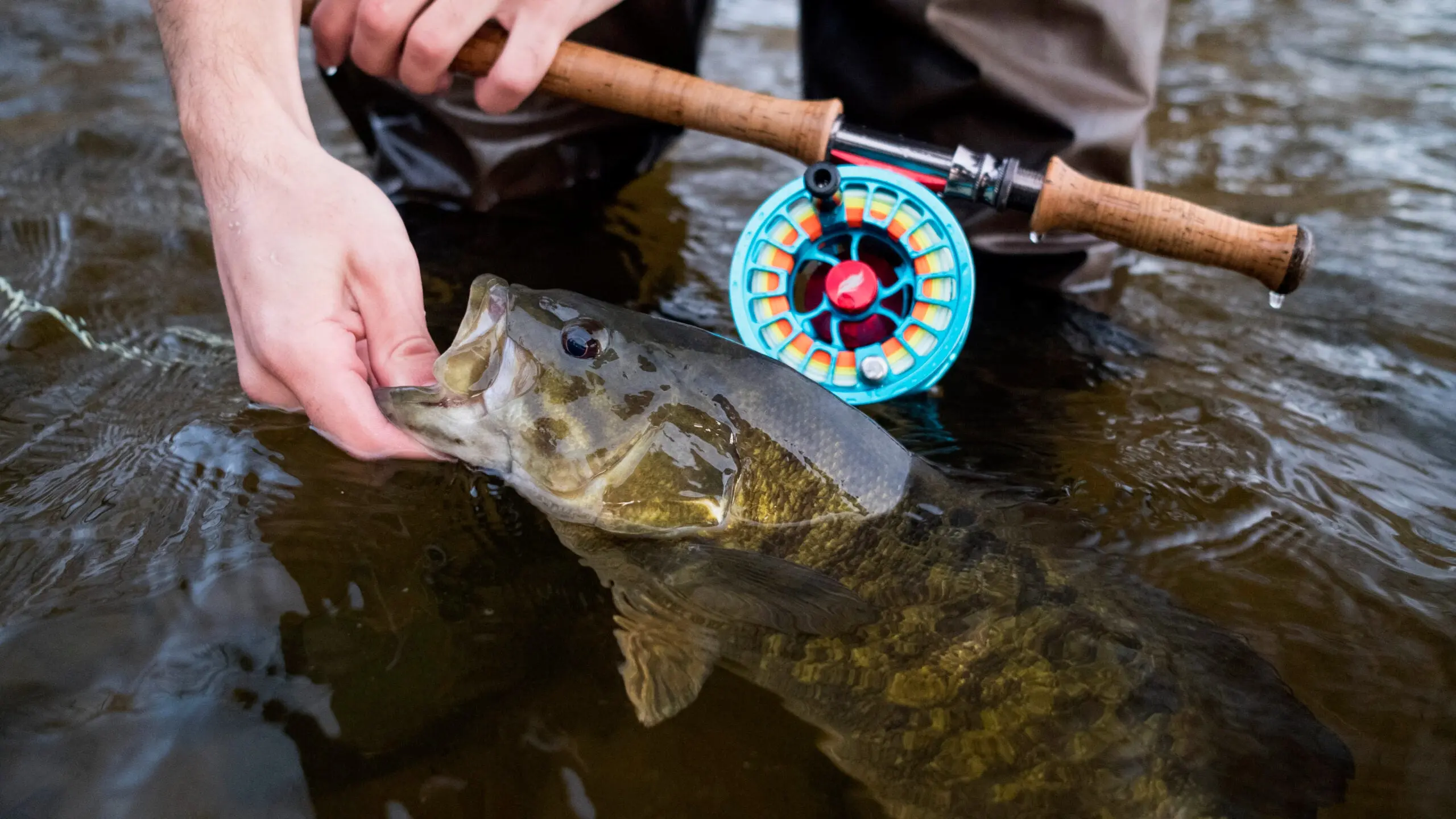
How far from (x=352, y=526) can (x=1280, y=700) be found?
2014 mm

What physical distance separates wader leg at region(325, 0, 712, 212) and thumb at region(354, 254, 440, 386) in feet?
5.78

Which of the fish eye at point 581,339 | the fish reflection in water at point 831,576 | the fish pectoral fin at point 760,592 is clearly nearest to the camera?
the fish reflection in water at point 831,576

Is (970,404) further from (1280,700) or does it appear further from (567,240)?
(567,240)

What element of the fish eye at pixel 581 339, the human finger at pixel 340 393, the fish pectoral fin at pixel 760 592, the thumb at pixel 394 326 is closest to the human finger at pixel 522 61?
the thumb at pixel 394 326

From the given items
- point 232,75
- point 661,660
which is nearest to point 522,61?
point 232,75

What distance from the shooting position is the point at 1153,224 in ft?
8.48

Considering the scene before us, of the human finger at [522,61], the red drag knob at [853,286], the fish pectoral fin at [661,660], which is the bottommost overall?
the fish pectoral fin at [661,660]

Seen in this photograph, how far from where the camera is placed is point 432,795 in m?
1.97

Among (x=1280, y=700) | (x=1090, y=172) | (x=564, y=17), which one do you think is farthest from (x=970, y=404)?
(x=564, y=17)

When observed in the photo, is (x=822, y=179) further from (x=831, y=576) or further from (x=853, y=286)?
(x=831, y=576)

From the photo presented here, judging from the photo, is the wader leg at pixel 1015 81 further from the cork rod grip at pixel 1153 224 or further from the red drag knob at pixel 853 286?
the red drag knob at pixel 853 286

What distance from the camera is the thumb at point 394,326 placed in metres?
2.18

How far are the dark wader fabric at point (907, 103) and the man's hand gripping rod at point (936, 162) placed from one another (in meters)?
0.89

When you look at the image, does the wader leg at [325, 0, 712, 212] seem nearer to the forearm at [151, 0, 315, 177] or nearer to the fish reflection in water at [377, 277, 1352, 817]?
the forearm at [151, 0, 315, 177]
